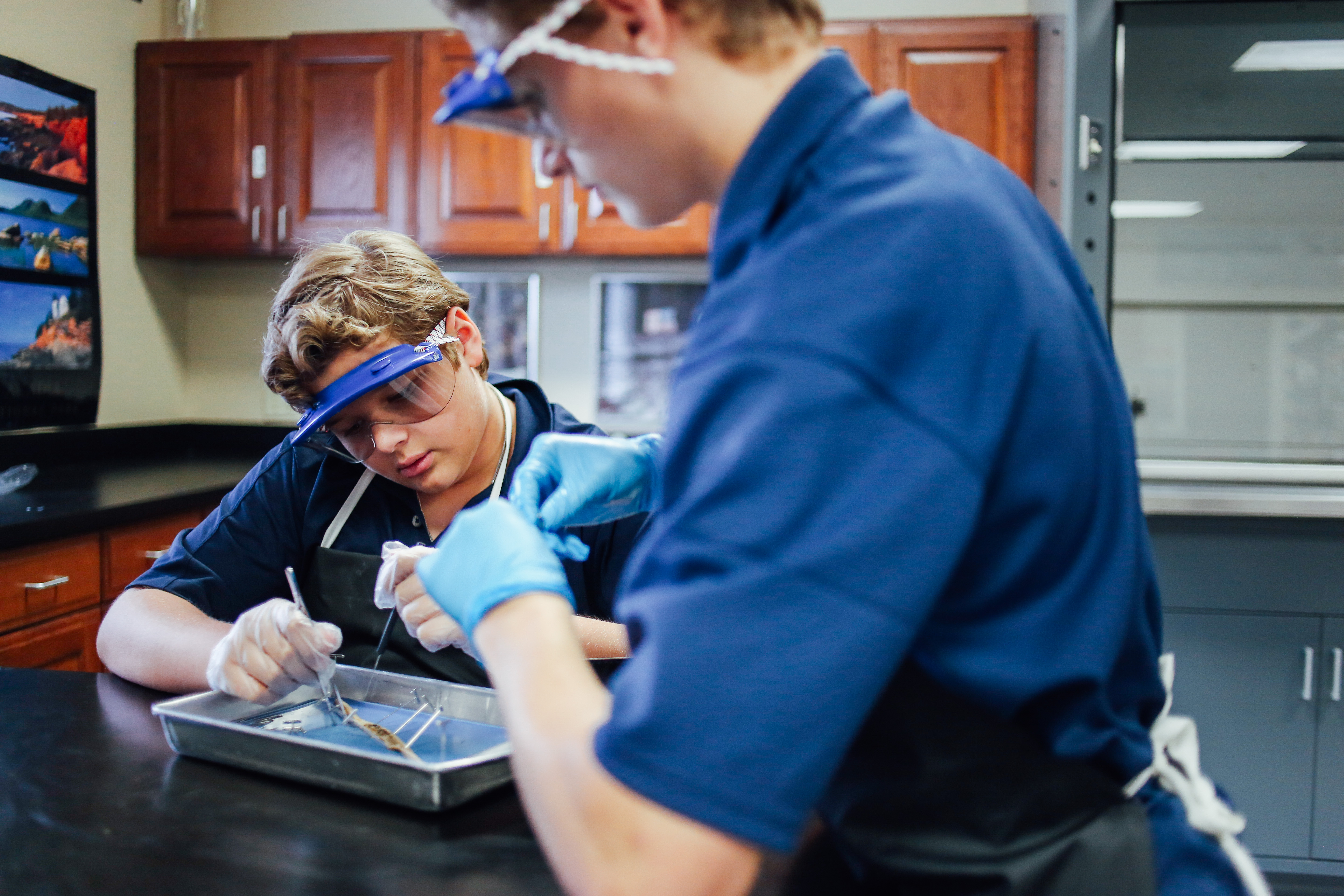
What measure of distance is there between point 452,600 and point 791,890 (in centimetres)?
35

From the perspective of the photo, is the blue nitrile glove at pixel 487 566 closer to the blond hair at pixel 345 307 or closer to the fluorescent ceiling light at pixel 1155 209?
the blond hair at pixel 345 307

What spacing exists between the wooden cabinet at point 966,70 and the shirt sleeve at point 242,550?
89.0 inches

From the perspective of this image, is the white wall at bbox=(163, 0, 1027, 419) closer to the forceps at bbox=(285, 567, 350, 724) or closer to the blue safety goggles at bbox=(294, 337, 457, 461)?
the blue safety goggles at bbox=(294, 337, 457, 461)

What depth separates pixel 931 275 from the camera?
0.50m

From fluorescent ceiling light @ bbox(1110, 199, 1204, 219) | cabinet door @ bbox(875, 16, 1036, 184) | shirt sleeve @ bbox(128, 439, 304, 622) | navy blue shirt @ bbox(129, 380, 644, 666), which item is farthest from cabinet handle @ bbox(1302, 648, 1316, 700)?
fluorescent ceiling light @ bbox(1110, 199, 1204, 219)

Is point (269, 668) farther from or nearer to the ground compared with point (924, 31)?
nearer to the ground

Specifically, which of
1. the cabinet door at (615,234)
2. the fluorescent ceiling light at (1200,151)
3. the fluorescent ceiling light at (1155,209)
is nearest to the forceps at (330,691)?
the cabinet door at (615,234)

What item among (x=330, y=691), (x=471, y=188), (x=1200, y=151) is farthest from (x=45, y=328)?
(x=1200, y=151)

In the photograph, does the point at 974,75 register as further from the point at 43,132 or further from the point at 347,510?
the point at 43,132

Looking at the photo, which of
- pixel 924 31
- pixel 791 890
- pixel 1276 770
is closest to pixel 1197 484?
pixel 1276 770

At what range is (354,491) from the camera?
159 centimetres

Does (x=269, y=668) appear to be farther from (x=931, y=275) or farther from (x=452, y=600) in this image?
(x=931, y=275)

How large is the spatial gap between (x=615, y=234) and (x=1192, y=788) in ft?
9.14

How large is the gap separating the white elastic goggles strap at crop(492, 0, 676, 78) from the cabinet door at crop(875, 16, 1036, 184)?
2.61 m
